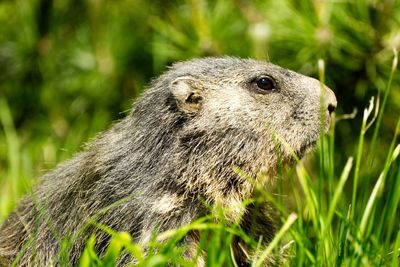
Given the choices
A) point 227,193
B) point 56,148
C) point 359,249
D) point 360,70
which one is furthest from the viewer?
point 56,148

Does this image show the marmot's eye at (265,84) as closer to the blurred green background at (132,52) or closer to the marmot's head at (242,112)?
the marmot's head at (242,112)

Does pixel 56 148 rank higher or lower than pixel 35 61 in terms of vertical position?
lower

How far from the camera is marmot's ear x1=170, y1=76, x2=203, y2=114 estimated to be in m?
4.44

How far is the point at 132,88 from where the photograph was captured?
23.7 ft

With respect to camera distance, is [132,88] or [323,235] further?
[132,88]

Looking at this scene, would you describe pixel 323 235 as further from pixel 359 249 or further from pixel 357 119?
pixel 357 119

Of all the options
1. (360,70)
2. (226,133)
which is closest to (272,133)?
(226,133)

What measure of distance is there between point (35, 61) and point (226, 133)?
3.47 meters

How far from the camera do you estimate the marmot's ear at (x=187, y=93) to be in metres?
4.44

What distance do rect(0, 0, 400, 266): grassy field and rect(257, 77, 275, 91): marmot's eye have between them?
327mm

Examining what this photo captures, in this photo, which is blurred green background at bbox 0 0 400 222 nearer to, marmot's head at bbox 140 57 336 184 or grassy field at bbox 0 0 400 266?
grassy field at bbox 0 0 400 266

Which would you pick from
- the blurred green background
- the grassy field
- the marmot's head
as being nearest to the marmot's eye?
the marmot's head

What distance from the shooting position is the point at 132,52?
7.08 m

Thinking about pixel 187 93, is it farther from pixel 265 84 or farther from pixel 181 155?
pixel 265 84
